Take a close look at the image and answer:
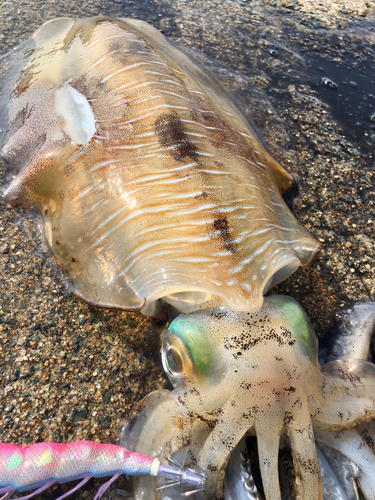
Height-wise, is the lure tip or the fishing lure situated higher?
the fishing lure

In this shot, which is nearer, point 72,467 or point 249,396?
point 72,467

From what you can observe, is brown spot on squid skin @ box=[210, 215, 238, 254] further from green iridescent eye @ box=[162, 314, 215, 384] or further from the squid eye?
the squid eye

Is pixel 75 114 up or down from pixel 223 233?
up

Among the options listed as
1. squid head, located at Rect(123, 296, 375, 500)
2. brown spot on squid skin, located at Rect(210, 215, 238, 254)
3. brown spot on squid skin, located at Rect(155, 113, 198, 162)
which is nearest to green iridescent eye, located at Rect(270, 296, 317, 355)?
squid head, located at Rect(123, 296, 375, 500)

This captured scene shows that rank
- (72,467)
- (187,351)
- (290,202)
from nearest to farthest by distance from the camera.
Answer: (72,467)
(187,351)
(290,202)

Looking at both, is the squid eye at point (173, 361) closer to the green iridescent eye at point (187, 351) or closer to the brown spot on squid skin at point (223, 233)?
the green iridescent eye at point (187, 351)

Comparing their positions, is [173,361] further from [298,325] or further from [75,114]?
[75,114]

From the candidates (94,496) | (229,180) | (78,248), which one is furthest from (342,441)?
(78,248)

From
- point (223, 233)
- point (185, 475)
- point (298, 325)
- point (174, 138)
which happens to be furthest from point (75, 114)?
point (185, 475)
